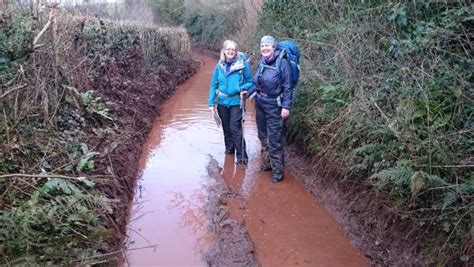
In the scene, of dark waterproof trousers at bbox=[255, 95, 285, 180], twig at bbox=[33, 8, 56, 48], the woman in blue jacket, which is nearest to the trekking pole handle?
the woman in blue jacket

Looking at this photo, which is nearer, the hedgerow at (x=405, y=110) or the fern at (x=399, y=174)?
the hedgerow at (x=405, y=110)

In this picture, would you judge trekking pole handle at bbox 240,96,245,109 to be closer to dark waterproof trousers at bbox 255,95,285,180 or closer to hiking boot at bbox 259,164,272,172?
dark waterproof trousers at bbox 255,95,285,180

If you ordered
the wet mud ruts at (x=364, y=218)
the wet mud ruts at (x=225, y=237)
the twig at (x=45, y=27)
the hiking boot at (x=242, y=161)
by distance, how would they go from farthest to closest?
the hiking boot at (x=242, y=161) → the twig at (x=45, y=27) → the wet mud ruts at (x=225, y=237) → the wet mud ruts at (x=364, y=218)

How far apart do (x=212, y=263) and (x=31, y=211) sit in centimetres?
→ 184

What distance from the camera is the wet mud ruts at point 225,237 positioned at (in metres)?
4.33

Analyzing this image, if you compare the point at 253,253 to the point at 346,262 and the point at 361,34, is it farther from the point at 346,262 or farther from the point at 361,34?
the point at 361,34

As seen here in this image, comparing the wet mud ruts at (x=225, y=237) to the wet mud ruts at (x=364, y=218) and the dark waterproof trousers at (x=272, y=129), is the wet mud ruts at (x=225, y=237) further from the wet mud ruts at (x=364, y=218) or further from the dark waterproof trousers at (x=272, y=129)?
the wet mud ruts at (x=364, y=218)

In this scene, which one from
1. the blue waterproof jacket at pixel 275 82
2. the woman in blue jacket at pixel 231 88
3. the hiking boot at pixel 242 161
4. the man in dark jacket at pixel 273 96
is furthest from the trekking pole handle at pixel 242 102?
the hiking boot at pixel 242 161

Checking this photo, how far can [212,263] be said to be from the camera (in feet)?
14.0

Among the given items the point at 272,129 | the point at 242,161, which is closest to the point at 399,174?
the point at 272,129

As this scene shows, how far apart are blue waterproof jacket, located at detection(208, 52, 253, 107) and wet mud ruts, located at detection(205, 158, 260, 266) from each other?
5.05 ft

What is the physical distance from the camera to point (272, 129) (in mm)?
6082

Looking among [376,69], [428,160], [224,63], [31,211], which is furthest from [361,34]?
[31,211]

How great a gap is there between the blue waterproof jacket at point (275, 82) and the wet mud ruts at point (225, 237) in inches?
60.5
